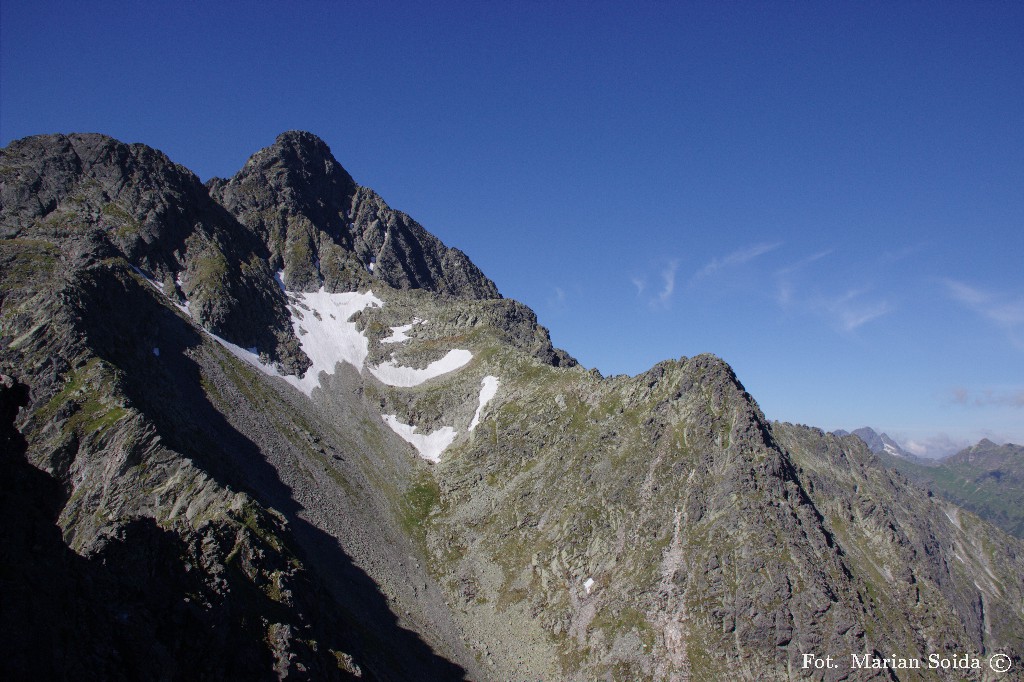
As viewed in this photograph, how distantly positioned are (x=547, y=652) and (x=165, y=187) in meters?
142

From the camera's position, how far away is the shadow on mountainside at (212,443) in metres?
63.5

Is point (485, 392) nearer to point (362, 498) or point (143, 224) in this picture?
point (362, 498)

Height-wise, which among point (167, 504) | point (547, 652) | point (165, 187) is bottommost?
point (547, 652)

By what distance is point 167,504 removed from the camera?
174ft

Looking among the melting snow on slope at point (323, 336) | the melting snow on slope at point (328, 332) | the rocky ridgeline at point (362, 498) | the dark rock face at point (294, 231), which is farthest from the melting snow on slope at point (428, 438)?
the dark rock face at point (294, 231)

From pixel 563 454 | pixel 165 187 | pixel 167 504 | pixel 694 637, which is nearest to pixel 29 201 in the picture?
pixel 165 187

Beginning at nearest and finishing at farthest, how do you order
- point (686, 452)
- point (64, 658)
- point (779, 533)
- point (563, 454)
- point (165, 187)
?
point (64, 658) < point (779, 533) < point (686, 452) < point (563, 454) < point (165, 187)

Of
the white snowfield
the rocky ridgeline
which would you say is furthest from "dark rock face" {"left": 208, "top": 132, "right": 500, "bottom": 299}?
the rocky ridgeline

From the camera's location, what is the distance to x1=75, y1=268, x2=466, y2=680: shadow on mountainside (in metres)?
63.5

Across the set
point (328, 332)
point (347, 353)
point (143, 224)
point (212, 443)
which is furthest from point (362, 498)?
point (143, 224)

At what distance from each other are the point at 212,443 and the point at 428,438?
47.2 meters

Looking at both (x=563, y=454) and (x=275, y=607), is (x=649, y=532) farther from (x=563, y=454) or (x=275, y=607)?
(x=275, y=607)

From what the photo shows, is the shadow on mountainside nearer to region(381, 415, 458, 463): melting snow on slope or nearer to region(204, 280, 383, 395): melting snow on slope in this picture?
region(204, 280, 383, 395): melting snow on slope

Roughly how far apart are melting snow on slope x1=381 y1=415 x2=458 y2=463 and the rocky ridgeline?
3.04ft
